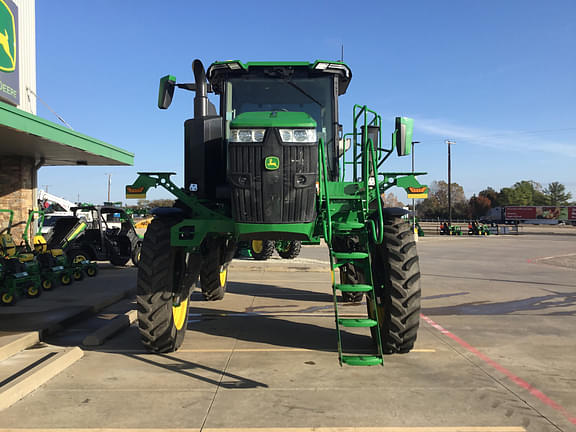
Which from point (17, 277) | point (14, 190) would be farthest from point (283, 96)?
point (14, 190)

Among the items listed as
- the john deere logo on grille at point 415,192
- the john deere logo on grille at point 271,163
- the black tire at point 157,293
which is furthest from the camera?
the john deere logo on grille at point 415,192

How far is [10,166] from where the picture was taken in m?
13.2

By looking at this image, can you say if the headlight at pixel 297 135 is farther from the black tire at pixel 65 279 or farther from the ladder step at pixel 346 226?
the black tire at pixel 65 279

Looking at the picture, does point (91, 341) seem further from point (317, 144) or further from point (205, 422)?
point (317, 144)

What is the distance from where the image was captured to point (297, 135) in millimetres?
5180

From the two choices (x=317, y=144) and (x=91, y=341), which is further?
(x=91, y=341)

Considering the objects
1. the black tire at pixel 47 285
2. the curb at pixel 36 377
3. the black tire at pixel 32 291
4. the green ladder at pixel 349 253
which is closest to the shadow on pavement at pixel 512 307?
the green ladder at pixel 349 253

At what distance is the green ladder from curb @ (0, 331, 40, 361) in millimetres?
3826

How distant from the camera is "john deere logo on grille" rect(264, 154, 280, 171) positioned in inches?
201

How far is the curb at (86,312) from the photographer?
22.0ft

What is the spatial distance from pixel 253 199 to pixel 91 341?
9.50 feet

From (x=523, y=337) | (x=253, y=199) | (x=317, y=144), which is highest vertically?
(x=317, y=144)

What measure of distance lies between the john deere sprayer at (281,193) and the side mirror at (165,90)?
0.04ft

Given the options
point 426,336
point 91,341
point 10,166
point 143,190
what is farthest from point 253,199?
point 10,166
